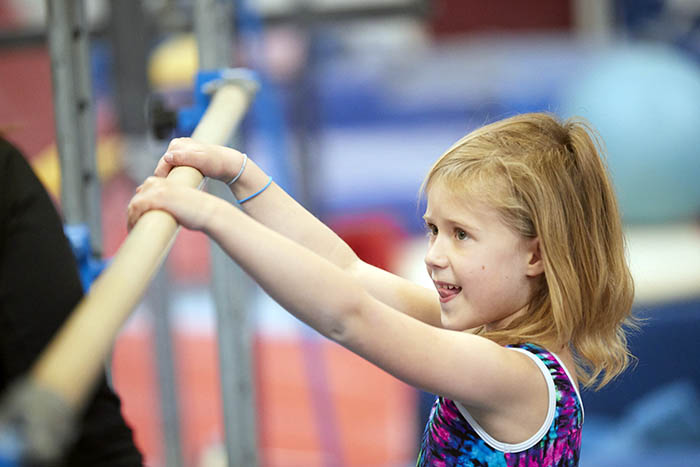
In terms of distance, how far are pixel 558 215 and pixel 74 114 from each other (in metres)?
0.72

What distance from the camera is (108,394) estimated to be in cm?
83

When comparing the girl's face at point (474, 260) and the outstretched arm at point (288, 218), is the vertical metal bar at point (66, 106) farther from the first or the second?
the girl's face at point (474, 260)

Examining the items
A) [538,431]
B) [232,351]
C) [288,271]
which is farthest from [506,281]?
[232,351]

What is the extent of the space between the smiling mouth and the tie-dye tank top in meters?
0.08

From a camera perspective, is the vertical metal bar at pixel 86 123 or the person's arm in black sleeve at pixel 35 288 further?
the vertical metal bar at pixel 86 123

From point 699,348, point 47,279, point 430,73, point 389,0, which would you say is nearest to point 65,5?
point 47,279

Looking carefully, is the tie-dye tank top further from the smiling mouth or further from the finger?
the finger

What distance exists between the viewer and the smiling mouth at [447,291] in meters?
0.82

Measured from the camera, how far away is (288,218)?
87 cm

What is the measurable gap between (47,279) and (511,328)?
1.58ft

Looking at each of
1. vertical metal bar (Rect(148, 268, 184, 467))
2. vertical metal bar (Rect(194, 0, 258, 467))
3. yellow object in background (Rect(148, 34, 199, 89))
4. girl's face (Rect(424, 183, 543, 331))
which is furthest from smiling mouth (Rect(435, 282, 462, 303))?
yellow object in background (Rect(148, 34, 199, 89))

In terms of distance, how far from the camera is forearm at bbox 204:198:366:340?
628 mm

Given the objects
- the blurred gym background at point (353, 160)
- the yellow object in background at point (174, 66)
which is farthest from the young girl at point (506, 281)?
the yellow object in background at point (174, 66)

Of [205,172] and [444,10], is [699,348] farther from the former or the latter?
[444,10]
